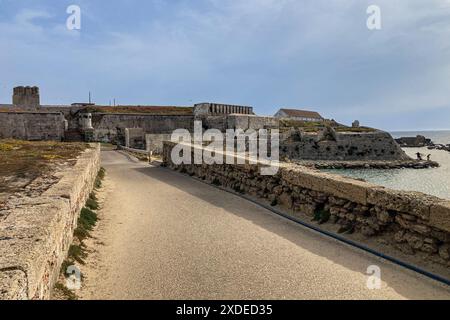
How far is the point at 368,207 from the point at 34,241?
4.81 meters

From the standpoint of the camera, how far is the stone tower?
4375cm

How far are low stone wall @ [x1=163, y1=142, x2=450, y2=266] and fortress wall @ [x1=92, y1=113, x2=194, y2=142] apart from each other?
112 feet

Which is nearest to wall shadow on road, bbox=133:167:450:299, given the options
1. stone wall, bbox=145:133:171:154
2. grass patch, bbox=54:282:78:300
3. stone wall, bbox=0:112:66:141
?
grass patch, bbox=54:282:78:300

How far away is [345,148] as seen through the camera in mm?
46500

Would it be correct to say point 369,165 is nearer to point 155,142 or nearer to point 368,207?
point 155,142

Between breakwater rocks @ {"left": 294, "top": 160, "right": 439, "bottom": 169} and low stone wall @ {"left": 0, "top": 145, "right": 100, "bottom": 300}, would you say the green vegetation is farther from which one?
breakwater rocks @ {"left": 294, "top": 160, "right": 439, "bottom": 169}

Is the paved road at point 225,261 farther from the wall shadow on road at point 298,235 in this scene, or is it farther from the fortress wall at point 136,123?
the fortress wall at point 136,123

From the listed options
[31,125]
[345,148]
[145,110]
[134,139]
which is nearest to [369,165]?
[345,148]

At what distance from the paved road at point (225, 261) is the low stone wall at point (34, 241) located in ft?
1.88

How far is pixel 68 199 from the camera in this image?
17.6 feet
